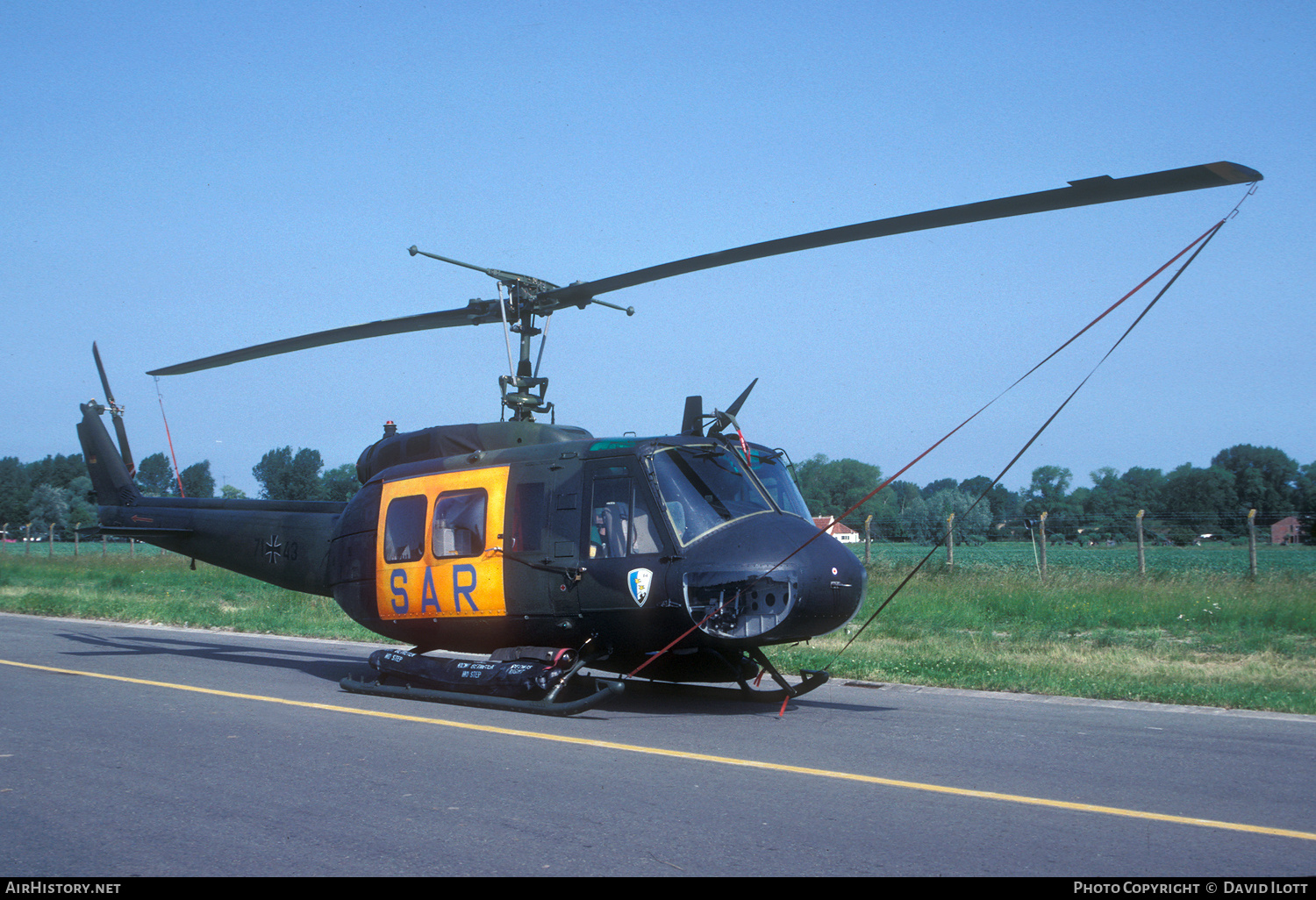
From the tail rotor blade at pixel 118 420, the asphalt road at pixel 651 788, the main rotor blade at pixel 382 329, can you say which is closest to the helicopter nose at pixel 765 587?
the asphalt road at pixel 651 788

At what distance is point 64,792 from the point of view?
5238mm

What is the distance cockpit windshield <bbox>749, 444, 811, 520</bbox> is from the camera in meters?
8.25

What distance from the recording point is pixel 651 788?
17.5ft

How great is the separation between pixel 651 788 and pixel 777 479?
3.65 meters

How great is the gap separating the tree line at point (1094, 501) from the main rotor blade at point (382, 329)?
3.46 m

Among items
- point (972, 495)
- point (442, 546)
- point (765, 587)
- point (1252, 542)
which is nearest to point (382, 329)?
point (442, 546)

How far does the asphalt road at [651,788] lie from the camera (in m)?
4.06

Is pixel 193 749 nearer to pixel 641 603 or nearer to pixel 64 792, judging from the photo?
pixel 64 792

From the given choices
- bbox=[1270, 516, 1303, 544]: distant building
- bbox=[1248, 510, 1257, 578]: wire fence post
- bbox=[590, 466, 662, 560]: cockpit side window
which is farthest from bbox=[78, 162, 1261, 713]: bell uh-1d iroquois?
bbox=[1270, 516, 1303, 544]: distant building

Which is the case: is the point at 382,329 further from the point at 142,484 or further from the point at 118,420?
the point at 142,484

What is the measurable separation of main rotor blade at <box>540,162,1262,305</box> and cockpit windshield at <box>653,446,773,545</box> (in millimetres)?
1615

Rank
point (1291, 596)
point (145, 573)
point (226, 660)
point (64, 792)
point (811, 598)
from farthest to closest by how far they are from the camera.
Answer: point (145, 573) < point (1291, 596) < point (226, 660) < point (811, 598) < point (64, 792)

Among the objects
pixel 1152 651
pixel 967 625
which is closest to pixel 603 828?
pixel 1152 651
